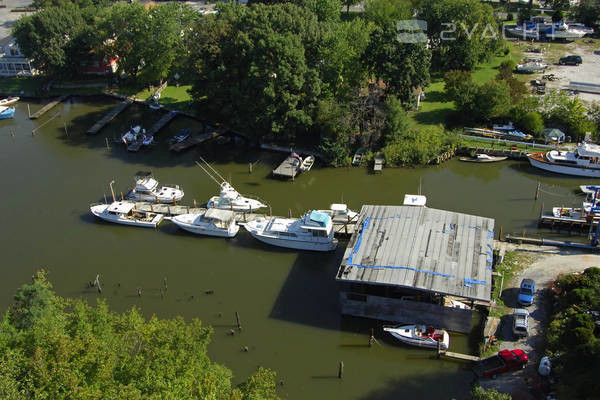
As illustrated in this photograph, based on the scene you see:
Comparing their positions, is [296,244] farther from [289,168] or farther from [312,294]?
[289,168]

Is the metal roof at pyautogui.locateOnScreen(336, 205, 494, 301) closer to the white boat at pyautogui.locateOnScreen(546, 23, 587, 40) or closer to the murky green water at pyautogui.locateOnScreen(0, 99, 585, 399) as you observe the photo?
the murky green water at pyautogui.locateOnScreen(0, 99, 585, 399)

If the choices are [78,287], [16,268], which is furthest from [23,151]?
[78,287]

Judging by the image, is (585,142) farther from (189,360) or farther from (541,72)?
(189,360)

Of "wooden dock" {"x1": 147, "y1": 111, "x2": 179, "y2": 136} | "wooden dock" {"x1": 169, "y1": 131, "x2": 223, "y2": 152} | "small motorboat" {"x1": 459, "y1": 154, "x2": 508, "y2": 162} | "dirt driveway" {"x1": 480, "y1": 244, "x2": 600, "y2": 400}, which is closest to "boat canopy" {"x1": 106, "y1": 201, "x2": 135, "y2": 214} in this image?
"wooden dock" {"x1": 169, "y1": 131, "x2": 223, "y2": 152}

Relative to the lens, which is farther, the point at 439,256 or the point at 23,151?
the point at 23,151

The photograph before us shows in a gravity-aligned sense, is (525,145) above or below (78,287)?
above

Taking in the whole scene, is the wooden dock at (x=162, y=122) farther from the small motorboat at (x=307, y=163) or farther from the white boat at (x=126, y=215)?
the small motorboat at (x=307, y=163)
